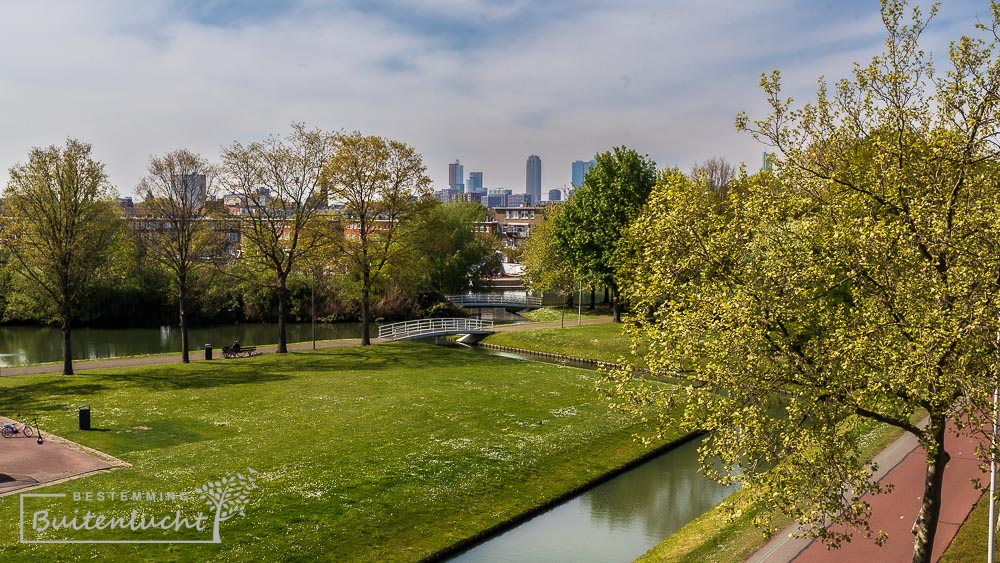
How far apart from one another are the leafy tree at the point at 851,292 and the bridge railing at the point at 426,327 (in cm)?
4320

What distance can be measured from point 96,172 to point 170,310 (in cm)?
3919

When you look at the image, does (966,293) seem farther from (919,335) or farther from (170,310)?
(170,310)

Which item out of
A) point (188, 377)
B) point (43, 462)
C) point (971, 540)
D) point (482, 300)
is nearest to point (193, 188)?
point (188, 377)

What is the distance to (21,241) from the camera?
120 feet

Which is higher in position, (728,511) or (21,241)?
(21,241)

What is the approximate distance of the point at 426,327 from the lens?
59844 mm

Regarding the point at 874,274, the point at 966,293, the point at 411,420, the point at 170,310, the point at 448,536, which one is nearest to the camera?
the point at 966,293

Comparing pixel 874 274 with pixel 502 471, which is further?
pixel 502 471

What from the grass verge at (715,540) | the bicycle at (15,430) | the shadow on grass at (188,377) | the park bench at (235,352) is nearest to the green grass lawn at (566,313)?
the park bench at (235,352)

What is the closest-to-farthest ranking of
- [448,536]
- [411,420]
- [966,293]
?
[966,293]
[448,536]
[411,420]

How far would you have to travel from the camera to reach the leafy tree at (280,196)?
45000 mm

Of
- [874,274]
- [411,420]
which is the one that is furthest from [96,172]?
[874,274]

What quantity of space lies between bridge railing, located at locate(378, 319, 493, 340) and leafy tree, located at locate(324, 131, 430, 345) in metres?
7.29

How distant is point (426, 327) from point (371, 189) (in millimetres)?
15026
